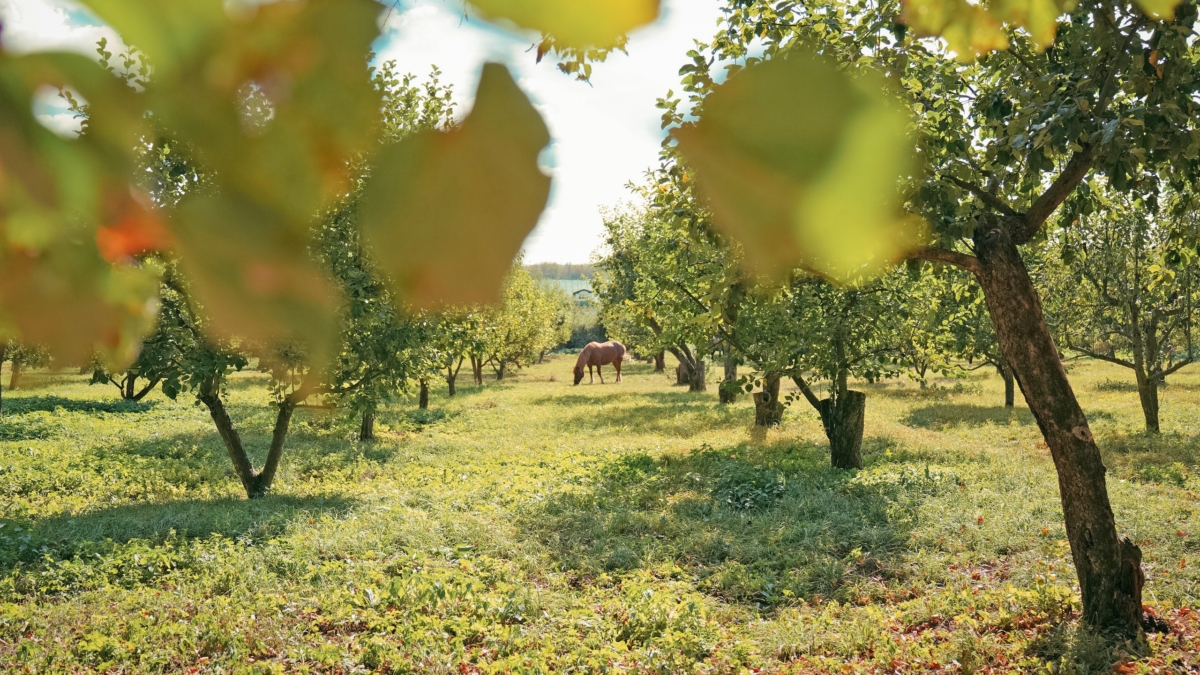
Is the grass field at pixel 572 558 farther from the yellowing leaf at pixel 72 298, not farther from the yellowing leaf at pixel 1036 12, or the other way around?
the yellowing leaf at pixel 1036 12

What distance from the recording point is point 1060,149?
3.57 m

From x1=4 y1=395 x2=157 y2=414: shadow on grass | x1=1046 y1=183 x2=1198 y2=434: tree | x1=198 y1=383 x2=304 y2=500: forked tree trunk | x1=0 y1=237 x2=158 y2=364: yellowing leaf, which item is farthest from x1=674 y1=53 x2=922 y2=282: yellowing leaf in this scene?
x1=4 y1=395 x2=157 y2=414: shadow on grass

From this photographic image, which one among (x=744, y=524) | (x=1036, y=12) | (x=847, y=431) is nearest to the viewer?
(x=1036, y=12)

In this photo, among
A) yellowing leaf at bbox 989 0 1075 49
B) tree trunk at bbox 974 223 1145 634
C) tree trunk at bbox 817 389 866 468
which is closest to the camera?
yellowing leaf at bbox 989 0 1075 49

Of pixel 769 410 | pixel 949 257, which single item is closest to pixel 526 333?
pixel 769 410

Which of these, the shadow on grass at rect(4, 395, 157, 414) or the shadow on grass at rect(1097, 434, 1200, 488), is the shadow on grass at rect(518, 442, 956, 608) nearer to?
the shadow on grass at rect(1097, 434, 1200, 488)

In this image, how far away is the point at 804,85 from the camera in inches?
18.4

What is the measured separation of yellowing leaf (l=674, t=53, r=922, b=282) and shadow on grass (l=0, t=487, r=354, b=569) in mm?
7968

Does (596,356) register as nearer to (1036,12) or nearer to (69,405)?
(69,405)

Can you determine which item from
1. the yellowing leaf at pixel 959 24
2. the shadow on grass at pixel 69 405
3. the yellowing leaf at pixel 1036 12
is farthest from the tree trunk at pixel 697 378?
the yellowing leaf at pixel 1036 12

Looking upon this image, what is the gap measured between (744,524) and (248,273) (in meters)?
8.47

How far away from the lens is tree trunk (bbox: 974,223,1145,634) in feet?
16.4

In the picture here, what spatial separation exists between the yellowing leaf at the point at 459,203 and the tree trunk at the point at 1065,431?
5310mm

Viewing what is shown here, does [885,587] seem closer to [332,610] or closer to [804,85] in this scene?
[332,610]
